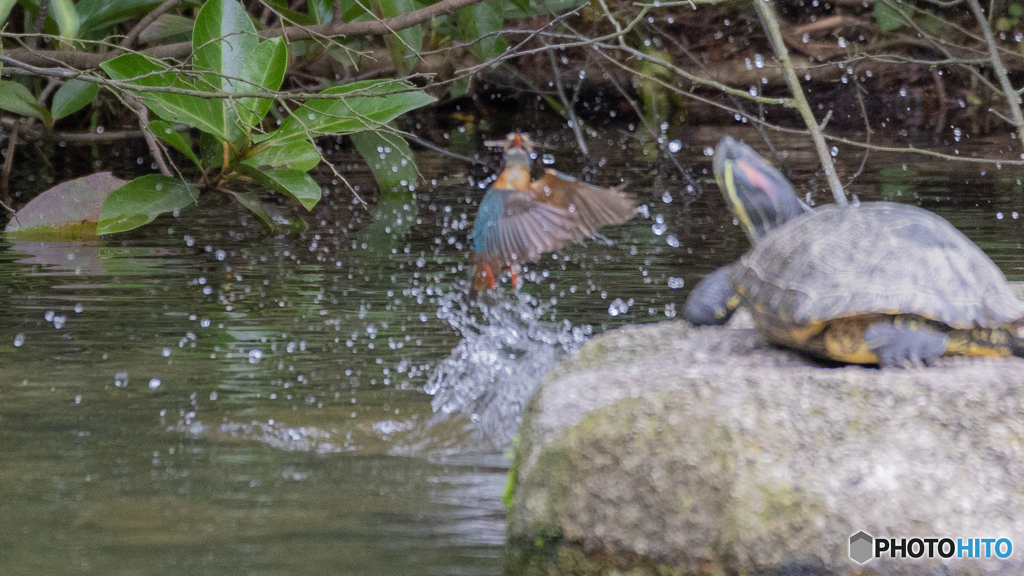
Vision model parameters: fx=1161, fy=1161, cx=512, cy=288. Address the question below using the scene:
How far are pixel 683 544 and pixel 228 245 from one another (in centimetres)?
412

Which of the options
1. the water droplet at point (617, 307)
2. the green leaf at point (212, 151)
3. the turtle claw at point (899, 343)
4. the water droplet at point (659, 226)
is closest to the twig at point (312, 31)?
the green leaf at point (212, 151)

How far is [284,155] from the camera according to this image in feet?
15.1

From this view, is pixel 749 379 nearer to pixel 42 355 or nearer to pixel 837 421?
pixel 837 421

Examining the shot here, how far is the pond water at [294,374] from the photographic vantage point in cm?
254

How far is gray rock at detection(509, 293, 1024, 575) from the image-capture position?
7.06 feet

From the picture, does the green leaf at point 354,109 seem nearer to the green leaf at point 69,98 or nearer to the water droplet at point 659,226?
the green leaf at point 69,98

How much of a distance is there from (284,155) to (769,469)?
2897 millimetres

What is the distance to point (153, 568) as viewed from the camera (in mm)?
2357

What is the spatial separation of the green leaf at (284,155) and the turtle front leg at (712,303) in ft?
6.19

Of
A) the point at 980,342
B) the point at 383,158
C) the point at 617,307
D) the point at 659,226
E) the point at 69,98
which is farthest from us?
the point at 659,226

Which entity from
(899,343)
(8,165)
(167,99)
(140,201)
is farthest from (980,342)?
(8,165)

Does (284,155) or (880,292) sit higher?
(284,155)

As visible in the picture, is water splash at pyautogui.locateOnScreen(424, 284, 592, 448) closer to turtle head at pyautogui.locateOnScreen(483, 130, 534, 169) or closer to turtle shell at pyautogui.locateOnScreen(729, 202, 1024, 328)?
turtle head at pyautogui.locateOnScreen(483, 130, 534, 169)

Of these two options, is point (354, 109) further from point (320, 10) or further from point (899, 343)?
point (899, 343)
